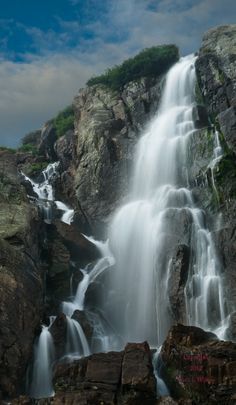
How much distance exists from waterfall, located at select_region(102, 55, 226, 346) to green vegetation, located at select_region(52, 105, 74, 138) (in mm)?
19894

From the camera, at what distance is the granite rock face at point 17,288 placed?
2420 cm

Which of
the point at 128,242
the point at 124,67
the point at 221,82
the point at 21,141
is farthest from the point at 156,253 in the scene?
the point at 21,141

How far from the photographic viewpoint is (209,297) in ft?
96.0

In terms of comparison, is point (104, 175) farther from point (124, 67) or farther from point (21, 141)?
point (21, 141)

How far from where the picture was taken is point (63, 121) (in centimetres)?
6588

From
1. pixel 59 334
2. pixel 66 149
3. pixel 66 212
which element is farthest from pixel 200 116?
pixel 59 334

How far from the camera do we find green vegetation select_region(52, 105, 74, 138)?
2520 inches

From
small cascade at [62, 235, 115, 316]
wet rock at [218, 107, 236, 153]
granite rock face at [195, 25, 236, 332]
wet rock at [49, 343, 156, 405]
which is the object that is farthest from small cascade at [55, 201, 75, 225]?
wet rock at [49, 343, 156, 405]

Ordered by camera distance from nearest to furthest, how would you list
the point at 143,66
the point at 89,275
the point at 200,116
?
the point at 89,275 < the point at 200,116 < the point at 143,66

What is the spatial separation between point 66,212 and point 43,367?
75.0 ft

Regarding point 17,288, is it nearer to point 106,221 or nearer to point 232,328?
point 232,328

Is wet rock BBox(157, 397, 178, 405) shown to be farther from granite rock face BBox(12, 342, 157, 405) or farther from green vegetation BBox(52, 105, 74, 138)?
green vegetation BBox(52, 105, 74, 138)

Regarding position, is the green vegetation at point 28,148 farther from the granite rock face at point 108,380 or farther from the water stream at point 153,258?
the granite rock face at point 108,380

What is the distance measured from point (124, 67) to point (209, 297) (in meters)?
38.2
